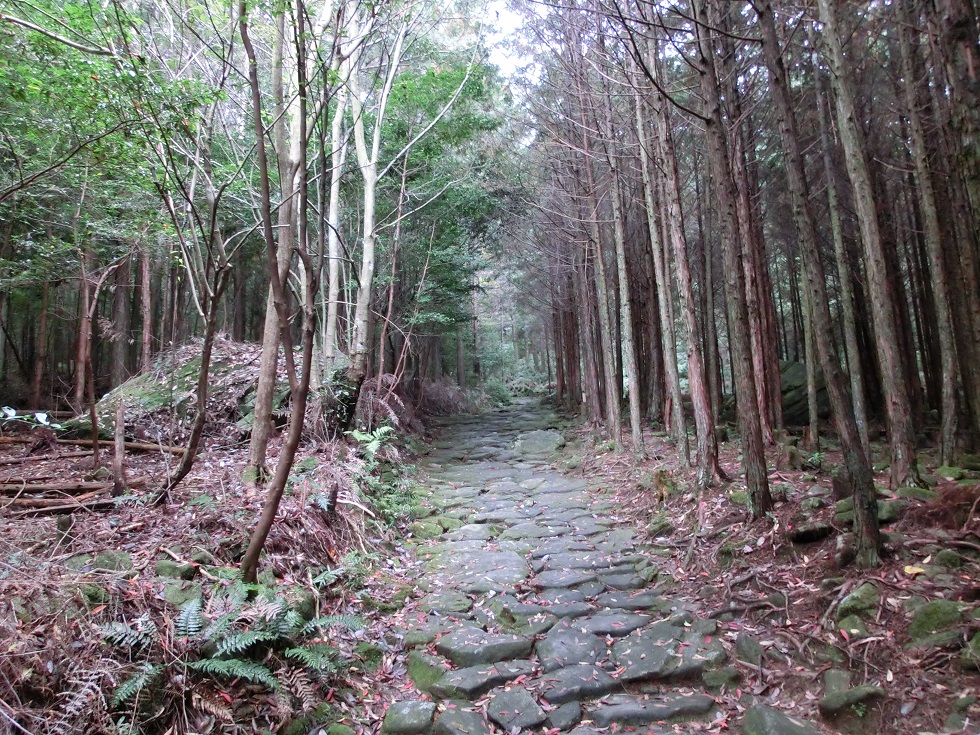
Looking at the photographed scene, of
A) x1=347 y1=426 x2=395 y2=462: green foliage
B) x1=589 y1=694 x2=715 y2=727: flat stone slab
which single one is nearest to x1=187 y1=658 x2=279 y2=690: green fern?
x1=589 y1=694 x2=715 y2=727: flat stone slab

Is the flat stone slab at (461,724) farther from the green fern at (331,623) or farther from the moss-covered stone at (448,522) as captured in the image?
the moss-covered stone at (448,522)

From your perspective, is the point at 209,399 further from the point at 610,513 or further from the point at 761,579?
the point at 761,579

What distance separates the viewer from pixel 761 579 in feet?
15.1

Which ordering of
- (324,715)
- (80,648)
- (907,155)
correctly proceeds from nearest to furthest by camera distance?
1. (80,648)
2. (324,715)
3. (907,155)

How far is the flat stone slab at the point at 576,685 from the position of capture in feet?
A: 12.0

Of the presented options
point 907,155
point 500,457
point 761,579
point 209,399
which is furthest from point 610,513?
point 907,155

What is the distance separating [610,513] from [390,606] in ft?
12.1

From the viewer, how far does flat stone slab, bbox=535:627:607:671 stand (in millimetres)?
4039

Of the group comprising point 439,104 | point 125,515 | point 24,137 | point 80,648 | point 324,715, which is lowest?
point 324,715

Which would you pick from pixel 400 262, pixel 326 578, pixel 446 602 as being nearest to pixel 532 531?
pixel 446 602

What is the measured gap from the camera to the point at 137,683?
2.85m

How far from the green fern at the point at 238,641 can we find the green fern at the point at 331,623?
455 mm

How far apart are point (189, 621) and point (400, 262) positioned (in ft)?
43.8

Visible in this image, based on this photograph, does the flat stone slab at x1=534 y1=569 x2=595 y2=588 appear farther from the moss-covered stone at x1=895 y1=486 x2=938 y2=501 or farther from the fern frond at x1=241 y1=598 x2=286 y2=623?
the moss-covered stone at x1=895 y1=486 x2=938 y2=501
